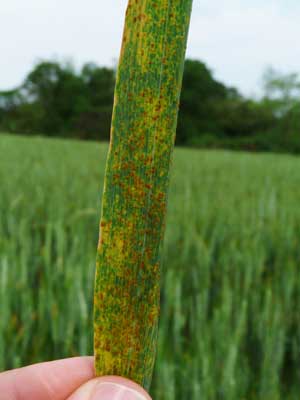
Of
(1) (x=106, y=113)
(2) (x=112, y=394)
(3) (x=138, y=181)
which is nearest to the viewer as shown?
(3) (x=138, y=181)

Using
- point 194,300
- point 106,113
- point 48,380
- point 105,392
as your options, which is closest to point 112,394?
point 105,392

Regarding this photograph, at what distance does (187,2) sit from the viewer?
0.57 ft

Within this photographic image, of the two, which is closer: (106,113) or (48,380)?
(48,380)

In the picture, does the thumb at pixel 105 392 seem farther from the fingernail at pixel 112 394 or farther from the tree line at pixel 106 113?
the tree line at pixel 106 113

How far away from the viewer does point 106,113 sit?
41.0 feet

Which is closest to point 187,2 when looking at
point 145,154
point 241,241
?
point 145,154

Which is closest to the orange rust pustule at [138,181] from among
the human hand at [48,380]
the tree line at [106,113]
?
the human hand at [48,380]

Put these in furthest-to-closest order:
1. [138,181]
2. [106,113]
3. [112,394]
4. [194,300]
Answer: [106,113] → [194,300] → [112,394] → [138,181]

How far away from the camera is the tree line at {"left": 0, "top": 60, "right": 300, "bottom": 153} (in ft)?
39.3

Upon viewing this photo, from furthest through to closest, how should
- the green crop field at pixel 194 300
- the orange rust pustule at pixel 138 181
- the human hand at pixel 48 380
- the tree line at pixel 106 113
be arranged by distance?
the tree line at pixel 106 113 < the green crop field at pixel 194 300 < the human hand at pixel 48 380 < the orange rust pustule at pixel 138 181

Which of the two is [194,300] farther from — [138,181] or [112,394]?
[138,181]

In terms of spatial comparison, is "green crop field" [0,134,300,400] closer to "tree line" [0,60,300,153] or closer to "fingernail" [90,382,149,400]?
"fingernail" [90,382,149,400]

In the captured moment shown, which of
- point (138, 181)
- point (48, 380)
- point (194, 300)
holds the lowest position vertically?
point (194, 300)

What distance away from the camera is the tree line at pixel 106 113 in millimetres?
11992
